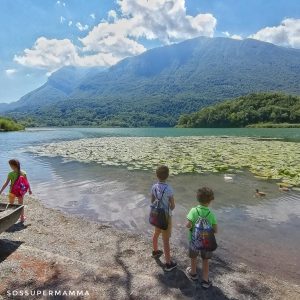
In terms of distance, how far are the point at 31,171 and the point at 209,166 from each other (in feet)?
47.1

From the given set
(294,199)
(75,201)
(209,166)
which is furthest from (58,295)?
(209,166)

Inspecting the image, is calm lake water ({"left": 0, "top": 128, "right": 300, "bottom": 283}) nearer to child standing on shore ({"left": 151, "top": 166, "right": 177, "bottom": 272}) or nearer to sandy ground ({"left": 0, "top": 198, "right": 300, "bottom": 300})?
sandy ground ({"left": 0, "top": 198, "right": 300, "bottom": 300})

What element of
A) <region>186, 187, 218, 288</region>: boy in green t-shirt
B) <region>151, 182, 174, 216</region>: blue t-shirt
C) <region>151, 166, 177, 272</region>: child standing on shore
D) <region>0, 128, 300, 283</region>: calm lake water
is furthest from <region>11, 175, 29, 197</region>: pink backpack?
<region>186, 187, 218, 288</region>: boy in green t-shirt

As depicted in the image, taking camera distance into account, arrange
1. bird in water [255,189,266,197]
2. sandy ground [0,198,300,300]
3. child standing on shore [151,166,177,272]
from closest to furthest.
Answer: sandy ground [0,198,300,300] → child standing on shore [151,166,177,272] → bird in water [255,189,266,197]

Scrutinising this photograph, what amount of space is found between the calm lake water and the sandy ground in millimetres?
1235

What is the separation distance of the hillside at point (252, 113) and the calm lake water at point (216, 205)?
449 ft

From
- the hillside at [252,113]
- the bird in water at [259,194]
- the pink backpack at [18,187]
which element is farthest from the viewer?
the hillside at [252,113]

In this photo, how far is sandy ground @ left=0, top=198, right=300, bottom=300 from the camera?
7.34 metres

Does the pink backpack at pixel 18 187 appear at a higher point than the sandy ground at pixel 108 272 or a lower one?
higher

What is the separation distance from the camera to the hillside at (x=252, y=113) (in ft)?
522

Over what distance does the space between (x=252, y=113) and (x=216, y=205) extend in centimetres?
15869

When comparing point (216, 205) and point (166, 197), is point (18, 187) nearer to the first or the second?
point (166, 197)

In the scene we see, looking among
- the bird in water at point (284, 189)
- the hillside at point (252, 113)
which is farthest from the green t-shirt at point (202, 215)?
the hillside at point (252, 113)

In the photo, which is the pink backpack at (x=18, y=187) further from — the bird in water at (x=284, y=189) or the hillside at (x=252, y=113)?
the hillside at (x=252, y=113)
